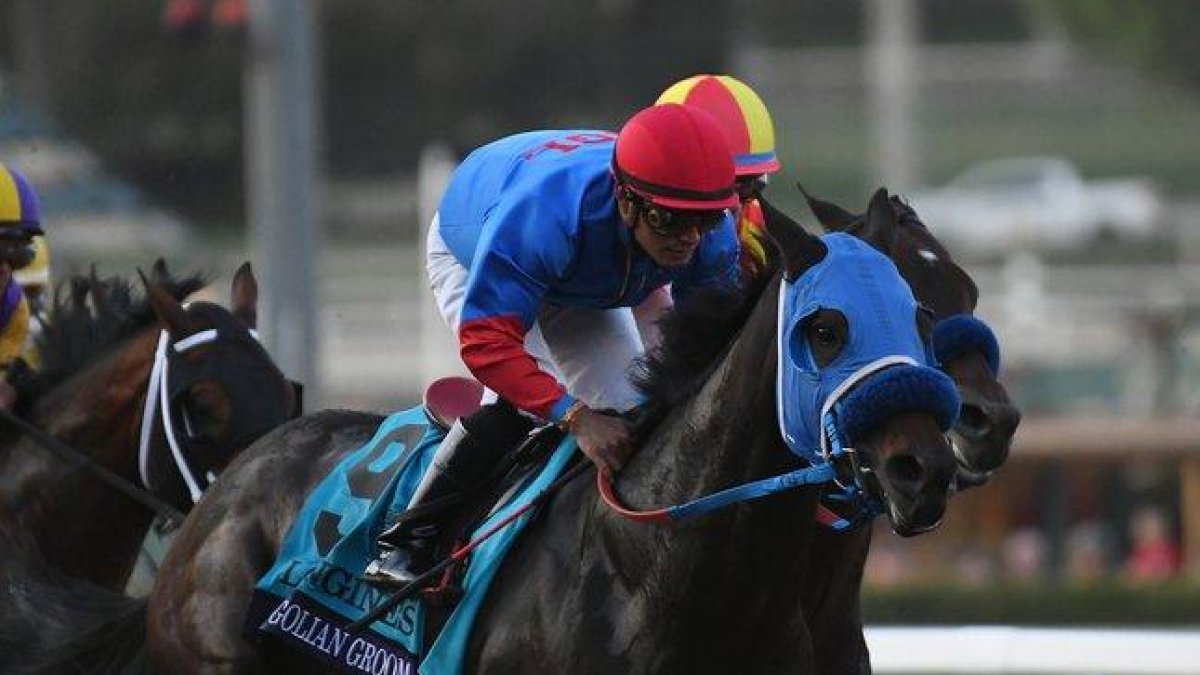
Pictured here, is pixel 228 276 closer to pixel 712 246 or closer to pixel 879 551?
pixel 879 551

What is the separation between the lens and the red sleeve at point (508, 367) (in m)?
4.85

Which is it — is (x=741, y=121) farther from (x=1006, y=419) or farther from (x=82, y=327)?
(x=82, y=327)

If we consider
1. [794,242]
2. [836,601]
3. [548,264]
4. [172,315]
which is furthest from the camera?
[172,315]

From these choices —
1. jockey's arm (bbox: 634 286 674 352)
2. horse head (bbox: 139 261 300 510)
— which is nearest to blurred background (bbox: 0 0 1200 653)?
horse head (bbox: 139 261 300 510)

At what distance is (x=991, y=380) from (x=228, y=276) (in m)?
13.5

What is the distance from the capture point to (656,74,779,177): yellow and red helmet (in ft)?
→ 21.0

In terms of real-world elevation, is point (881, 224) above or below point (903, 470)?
above

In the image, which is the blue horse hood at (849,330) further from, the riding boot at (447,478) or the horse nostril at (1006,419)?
the horse nostril at (1006,419)

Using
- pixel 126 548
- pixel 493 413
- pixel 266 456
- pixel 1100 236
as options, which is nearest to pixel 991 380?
pixel 493 413

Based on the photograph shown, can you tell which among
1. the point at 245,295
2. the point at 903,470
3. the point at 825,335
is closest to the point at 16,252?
the point at 245,295

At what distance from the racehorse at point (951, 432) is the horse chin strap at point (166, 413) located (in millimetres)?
1820

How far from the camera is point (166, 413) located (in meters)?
6.56

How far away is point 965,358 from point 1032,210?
2115cm

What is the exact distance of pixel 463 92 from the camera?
1736 cm
